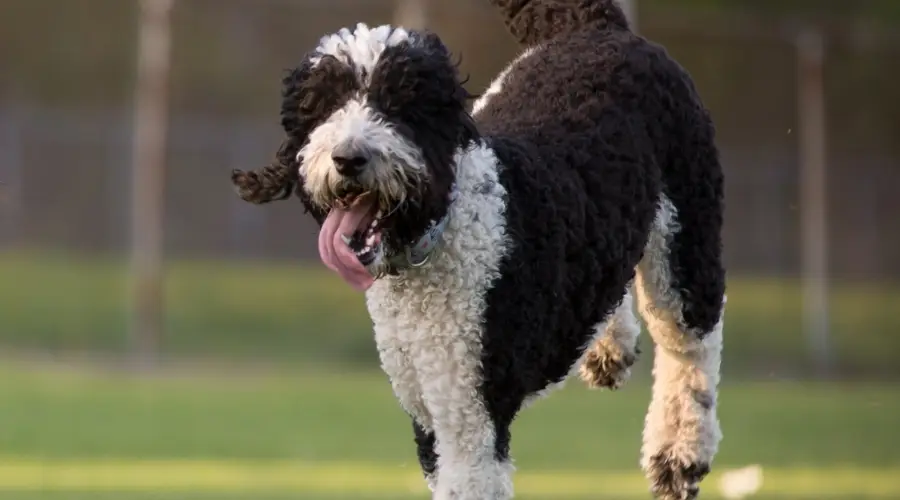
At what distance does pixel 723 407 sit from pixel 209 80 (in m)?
7.93

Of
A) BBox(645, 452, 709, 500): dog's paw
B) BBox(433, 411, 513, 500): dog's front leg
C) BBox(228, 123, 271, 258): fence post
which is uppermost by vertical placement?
BBox(228, 123, 271, 258): fence post

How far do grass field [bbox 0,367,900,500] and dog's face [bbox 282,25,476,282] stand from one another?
300cm

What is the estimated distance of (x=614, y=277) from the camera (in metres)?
5.65

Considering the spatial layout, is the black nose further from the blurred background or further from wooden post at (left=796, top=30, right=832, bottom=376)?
wooden post at (left=796, top=30, right=832, bottom=376)

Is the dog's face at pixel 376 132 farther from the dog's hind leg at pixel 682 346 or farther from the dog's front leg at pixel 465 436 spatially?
the dog's hind leg at pixel 682 346

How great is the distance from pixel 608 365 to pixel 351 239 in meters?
2.34

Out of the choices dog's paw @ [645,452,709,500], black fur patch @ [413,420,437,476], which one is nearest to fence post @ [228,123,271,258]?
dog's paw @ [645,452,709,500]

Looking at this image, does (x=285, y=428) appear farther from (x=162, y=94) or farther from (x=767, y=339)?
(x=767, y=339)

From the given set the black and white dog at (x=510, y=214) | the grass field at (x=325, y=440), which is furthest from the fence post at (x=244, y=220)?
the black and white dog at (x=510, y=214)

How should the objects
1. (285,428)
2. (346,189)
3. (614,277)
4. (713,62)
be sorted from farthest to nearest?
A: 1. (713,62)
2. (285,428)
3. (614,277)
4. (346,189)

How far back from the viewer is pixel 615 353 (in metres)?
6.70

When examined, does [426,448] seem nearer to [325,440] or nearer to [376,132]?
[376,132]

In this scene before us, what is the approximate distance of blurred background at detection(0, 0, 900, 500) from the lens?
15469mm

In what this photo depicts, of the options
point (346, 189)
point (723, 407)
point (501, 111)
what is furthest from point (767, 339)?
point (346, 189)
